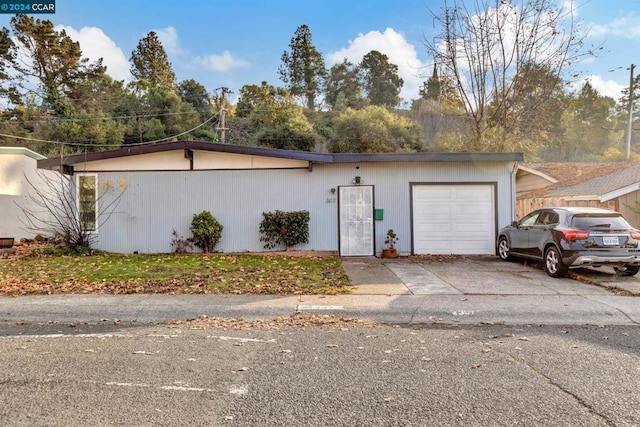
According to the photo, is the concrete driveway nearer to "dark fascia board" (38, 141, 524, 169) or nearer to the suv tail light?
the suv tail light

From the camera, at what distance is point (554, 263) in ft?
28.7

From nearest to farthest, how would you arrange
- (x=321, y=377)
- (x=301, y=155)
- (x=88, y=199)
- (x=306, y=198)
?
(x=321, y=377) → (x=301, y=155) → (x=306, y=198) → (x=88, y=199)

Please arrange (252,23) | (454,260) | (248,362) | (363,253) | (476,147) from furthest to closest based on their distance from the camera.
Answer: (476,147)
(252,23)
(363,253)
(454,260)
(248,362)

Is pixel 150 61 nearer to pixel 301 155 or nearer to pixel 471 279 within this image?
pixel 301 155

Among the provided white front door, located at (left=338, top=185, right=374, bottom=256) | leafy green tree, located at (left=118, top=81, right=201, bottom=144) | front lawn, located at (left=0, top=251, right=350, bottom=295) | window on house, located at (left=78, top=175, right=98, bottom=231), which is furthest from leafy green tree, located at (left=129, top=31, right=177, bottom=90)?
white front door, located at (left=338, top=185, right=374, bottom=256)

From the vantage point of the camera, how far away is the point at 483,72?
18312mm

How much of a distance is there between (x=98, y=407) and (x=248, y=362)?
138 centimetres

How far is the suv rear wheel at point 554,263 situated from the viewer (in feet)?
27.9

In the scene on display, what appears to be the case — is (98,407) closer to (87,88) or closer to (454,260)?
(454,260)

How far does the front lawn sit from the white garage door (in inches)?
115

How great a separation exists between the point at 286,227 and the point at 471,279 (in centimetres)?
547

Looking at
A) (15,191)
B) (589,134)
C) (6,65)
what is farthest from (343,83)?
(15,191)

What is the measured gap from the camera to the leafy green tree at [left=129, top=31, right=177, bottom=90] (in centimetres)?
4412

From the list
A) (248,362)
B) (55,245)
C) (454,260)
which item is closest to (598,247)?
(454,260)
